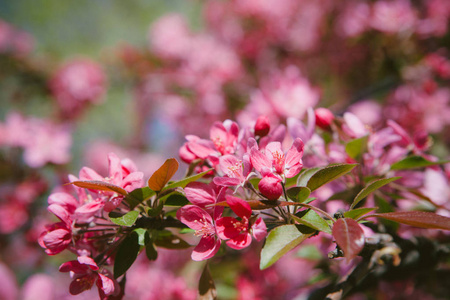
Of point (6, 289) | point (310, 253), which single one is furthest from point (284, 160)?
point (6, 289)

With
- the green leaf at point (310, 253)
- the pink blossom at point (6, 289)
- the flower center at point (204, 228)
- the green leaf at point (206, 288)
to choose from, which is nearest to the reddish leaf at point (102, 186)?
Answer: the flower center at point (204, 228)

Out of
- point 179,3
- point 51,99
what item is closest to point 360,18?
point 51,99

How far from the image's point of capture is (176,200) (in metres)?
0.55

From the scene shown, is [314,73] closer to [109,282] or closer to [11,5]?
[109,282]

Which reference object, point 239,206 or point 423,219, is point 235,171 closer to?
point 239,206

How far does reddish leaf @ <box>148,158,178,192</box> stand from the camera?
50 centimetres

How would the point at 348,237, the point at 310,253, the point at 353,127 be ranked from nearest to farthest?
the point at 348,237 < the point at 353,127 < the point at 310,253

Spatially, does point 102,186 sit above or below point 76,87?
above

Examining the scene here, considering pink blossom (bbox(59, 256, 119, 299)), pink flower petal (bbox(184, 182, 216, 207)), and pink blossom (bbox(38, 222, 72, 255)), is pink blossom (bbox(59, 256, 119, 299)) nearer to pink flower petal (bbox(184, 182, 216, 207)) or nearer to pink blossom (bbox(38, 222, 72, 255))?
pink blossom (bbox(38, 222, 72, 255))

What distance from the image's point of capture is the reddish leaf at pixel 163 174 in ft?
1.63

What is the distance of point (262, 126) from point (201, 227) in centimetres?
22

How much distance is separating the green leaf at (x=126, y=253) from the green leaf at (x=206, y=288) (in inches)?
5.8

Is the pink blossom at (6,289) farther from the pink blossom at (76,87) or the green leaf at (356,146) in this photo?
the pink blossom at (76,87)

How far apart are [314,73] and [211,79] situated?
913mm
